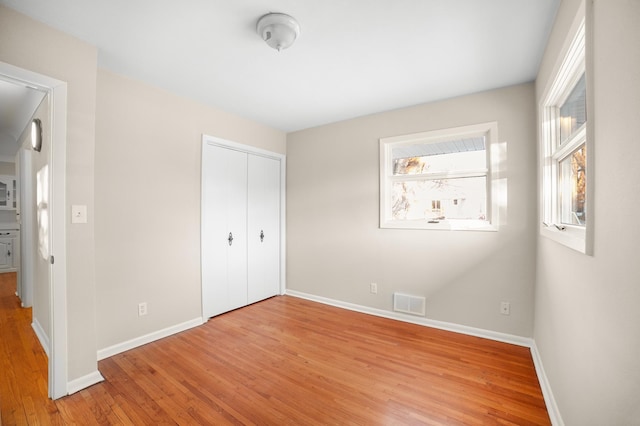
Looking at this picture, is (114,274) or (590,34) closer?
(590,34)

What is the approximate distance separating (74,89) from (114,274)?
4.98 ft

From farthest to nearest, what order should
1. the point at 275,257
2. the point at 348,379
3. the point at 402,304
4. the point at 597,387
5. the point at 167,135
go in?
1. the point at 275,257
2. the point at 402,304
3. the point at 167,135
4. the point at 348,379
5. the point at 597,387

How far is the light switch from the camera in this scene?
6.31ft

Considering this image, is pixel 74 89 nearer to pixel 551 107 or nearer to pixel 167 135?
pixel 167 135

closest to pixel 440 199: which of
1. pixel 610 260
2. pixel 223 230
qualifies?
pixel 610 260

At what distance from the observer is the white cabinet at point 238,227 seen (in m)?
3.23

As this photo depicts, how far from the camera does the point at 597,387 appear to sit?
106 centimetres

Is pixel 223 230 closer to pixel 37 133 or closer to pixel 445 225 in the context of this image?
pixel 37 133

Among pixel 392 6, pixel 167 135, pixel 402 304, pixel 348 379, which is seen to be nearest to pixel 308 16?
pixel 392 6

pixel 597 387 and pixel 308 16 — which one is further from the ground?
pixel 308 16

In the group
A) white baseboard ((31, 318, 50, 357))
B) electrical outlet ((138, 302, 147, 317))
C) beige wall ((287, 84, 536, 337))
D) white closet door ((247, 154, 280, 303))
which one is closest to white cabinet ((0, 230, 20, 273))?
white baseboard ((31, 318, 50, 357))

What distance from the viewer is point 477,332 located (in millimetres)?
2789

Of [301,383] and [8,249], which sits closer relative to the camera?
[301,383]

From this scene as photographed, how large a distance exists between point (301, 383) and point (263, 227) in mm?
2313
